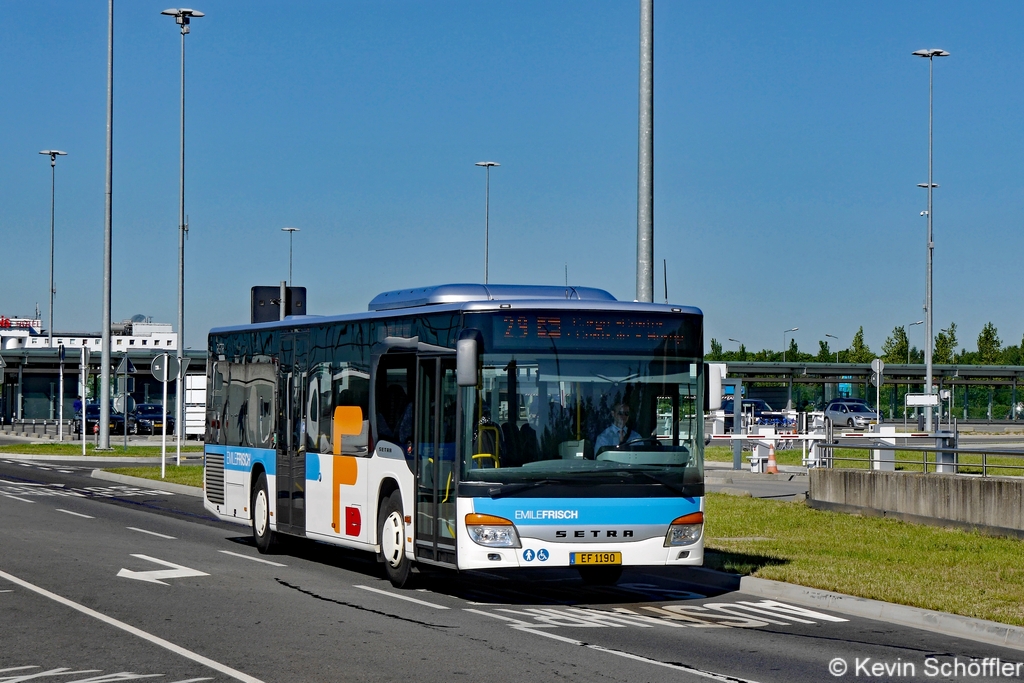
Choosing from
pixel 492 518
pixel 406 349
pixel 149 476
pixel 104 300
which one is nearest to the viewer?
pixel 492 518

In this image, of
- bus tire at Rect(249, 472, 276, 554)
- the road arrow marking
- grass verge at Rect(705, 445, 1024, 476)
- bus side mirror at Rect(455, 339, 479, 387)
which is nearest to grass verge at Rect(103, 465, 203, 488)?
bus tire at Rect(249, 472, 276, 554)

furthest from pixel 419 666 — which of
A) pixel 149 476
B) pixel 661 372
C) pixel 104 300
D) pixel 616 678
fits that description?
Answer: pixel 104 300

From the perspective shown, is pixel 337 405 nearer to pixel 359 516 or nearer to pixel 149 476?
pixel 359 516

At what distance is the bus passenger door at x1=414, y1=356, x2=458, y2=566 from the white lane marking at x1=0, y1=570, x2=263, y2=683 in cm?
305

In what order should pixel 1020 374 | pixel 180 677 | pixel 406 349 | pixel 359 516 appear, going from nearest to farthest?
pixel 180 677 < pixel 406 349 < pixel 359 516 < pixel 1020 374

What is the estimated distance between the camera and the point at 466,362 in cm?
1212

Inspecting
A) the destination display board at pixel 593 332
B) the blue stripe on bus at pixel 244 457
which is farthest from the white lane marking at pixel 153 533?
the destination display board at pixel 593 332

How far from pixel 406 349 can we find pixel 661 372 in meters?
2.61

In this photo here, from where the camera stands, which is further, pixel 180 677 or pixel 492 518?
pixel 492 518

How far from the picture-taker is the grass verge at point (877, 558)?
1295cm

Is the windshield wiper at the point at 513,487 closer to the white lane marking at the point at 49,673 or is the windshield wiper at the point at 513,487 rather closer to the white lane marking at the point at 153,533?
the white lane marking at the point at 49,673

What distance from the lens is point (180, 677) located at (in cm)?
898

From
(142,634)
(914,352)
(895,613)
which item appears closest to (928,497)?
(895,613)

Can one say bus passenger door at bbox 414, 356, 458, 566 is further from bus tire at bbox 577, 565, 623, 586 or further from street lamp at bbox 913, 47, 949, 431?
street lamp at bbox 913, 47, 949, 431
